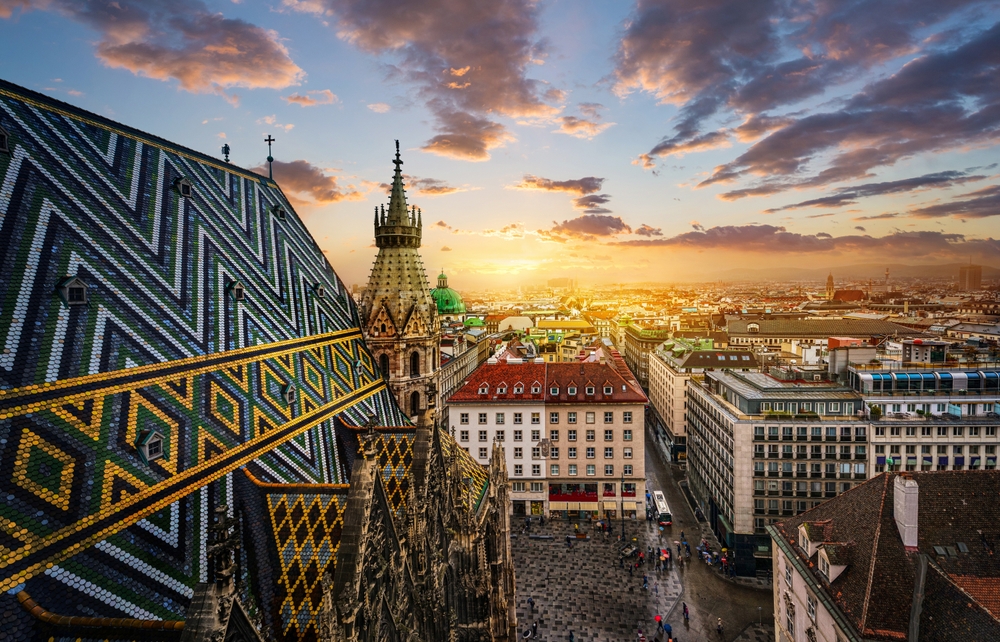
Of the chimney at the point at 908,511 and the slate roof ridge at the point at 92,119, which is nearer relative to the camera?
the slate roof ridge at the point at 92,119

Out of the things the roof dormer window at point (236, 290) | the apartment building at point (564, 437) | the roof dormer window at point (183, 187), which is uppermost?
the roof dormer window at point (183, 187)

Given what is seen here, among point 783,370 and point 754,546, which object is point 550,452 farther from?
point 783,370

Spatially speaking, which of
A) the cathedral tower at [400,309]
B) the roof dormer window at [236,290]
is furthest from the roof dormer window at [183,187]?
the cathedral tower at [400,309]

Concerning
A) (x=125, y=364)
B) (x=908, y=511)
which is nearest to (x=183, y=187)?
(x=125, y=364)

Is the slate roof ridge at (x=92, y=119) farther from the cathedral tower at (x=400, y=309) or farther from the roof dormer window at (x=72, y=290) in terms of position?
the cathedral tower at (x=400, y=309)

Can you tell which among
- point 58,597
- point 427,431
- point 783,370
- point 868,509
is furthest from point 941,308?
point 58,597

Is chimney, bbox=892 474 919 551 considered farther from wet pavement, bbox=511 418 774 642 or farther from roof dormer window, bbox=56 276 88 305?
roof dormer window, bbox=56 276 88 305

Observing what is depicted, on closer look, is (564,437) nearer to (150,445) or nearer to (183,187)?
(183,187)
